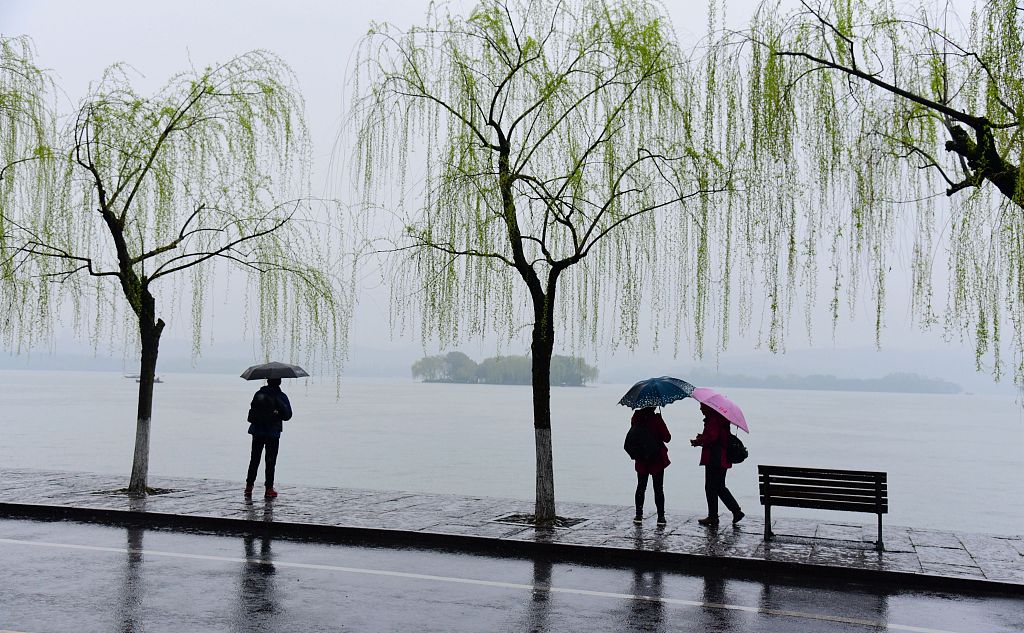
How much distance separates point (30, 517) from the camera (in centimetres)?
1264

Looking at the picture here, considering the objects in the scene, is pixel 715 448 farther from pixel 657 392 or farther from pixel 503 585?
pixel 503 585

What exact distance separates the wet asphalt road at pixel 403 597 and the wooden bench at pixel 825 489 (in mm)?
1621

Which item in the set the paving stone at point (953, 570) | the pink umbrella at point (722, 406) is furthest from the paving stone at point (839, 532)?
the pink umbrella at point (722, 406)

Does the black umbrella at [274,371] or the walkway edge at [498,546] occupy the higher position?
the black umbrella at [274,371]

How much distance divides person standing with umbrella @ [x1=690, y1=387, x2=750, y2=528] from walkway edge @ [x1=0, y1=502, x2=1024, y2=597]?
7.35 ft

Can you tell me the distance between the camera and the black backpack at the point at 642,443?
12.6 metres

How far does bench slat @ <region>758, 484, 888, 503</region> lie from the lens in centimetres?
1061

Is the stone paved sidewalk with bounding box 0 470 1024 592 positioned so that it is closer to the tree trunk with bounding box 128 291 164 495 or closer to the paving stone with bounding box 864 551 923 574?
the paving stone with bounding box 864 551 923 574

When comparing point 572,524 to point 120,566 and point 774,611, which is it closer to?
point 774,611

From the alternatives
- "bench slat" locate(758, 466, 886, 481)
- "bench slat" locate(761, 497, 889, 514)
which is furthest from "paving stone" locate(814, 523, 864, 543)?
"bench slat" locate(758, 466, 886, 481)

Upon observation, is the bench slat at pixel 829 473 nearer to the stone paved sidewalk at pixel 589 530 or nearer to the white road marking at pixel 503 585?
the stone paved sidewalk at pixel 589 530

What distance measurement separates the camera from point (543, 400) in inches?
490

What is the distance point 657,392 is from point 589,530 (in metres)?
2.01

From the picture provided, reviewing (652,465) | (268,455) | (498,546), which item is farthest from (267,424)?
(652,465)
